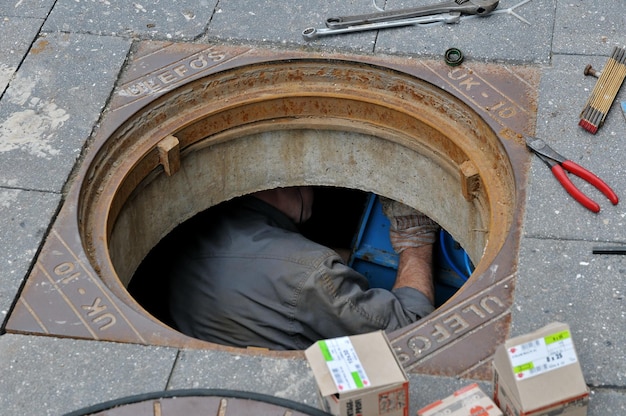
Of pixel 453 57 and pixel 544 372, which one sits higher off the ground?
pixel 453 57

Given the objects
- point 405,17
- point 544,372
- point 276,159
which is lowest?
point 276,159

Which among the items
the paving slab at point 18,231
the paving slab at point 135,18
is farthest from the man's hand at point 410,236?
the paving slab at point 18,231

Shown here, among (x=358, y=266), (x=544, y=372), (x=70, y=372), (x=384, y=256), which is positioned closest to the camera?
(x=544, y=372)

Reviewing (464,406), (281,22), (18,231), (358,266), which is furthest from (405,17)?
(464,406)

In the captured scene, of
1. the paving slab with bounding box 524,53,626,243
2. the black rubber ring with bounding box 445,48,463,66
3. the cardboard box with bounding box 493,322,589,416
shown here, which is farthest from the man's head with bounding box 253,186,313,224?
the cardboard box with bounding box 493,322,589,416

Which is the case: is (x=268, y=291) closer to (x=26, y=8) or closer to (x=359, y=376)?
(x=359, y=376)

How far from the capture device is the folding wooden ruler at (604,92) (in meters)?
3.58

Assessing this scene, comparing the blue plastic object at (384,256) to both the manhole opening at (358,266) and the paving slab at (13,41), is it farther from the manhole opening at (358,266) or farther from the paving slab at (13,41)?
the paving slab at (13,41)

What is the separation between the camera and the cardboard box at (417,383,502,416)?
8.63ft

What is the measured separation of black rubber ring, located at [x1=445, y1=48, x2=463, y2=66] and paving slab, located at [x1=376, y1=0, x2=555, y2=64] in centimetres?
3

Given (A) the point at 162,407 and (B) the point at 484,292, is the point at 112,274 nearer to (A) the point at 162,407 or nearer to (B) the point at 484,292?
(A) the point at 162,407

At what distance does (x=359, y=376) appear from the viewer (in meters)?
2.53

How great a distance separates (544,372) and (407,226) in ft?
7.64

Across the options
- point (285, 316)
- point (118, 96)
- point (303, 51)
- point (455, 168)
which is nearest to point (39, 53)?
point (118, 96)
